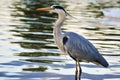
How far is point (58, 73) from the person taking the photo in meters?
11.8

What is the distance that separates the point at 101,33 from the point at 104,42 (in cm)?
338

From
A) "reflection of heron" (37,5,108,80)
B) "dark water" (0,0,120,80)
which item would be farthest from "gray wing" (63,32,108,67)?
"dark water" (0,0,120,80)

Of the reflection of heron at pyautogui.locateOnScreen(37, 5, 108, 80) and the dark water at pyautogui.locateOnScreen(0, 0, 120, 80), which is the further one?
the dark water at pyautogui.locateOnScreen(0, 0, 120, 80)

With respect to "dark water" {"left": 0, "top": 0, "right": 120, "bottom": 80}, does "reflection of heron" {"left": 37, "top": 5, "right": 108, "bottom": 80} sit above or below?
above

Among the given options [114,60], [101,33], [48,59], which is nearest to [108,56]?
[114,60]

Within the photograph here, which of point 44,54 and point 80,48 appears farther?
point 44,54

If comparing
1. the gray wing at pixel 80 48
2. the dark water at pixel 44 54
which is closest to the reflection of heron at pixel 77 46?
the gray wing at pixel 80 48

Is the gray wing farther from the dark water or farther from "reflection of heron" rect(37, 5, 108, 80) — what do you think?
the dark water

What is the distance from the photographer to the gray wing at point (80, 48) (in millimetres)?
10727

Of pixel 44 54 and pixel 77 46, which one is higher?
pixel 77 46

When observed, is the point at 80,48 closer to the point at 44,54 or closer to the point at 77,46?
the point at 77,46

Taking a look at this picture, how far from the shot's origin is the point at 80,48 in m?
10.9

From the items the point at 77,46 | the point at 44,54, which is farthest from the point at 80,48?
the point at 44,54

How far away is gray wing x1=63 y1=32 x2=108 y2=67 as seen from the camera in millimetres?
10727
